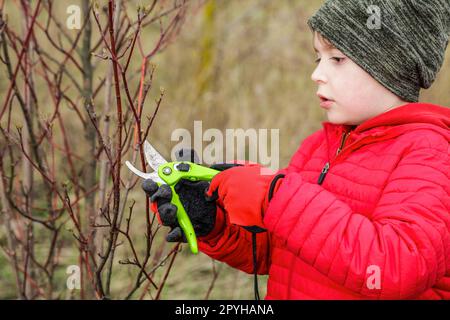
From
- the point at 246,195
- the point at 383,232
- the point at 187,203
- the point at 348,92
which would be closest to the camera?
the point at 383,232

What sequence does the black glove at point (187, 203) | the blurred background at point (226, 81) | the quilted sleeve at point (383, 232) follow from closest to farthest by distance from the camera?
1. the quilted sleeve at point (383, 232)
2. the black glove at point (187, 203)
3. the blurred background at point (226, 81)

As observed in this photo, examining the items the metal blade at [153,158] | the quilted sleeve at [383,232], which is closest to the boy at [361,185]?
the quilted sleeve at [383,232]

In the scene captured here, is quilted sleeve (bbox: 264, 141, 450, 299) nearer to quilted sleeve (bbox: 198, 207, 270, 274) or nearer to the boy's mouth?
the boy's mouth

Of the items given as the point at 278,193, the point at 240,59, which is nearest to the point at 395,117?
the point at 278,193

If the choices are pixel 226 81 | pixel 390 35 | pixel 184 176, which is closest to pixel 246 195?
pixel 184 176

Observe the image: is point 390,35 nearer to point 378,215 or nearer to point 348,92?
point 348,92

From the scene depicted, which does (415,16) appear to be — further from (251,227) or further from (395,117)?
(251,227)

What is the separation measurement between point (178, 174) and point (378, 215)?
580 millimetres

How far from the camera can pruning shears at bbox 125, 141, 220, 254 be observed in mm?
1723

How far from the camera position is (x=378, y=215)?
1.53 metres

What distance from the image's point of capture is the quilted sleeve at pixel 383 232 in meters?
1.44

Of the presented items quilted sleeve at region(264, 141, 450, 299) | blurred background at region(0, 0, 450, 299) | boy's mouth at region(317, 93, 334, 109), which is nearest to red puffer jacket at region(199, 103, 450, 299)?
quilted sleeve at region(264, 141, 450, 299)

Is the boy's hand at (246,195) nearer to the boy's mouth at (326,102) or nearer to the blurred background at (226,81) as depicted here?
the boy's mouth at (326,102)
